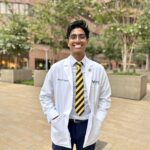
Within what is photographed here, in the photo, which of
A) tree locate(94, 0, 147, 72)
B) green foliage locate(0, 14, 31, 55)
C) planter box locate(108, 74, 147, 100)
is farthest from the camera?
green foliage locate(0, 14, 31, 55)

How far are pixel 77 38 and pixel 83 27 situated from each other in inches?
5.0

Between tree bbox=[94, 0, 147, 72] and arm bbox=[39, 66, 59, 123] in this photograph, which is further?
tree bbox=[94, 0, 147, 72]

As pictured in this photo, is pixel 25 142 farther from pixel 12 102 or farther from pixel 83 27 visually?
pixel 12 102

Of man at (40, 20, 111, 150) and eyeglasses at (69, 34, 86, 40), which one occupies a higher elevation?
eyeglasses at (69, 34, 86, 40)

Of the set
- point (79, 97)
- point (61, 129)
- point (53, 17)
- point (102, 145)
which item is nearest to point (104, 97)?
point (79, 97)

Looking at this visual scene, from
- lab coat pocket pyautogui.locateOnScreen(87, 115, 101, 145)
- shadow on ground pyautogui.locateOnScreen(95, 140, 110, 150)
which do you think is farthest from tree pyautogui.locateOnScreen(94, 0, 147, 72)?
lab coat pocket pyautogui.locateOnScreen(87, 115, 101, 145)

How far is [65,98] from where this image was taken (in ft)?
7.39

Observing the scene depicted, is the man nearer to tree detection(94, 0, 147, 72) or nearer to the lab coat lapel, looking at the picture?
the lab coat lapel

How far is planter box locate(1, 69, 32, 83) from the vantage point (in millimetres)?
13672

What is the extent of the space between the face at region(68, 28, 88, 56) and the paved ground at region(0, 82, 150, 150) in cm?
237

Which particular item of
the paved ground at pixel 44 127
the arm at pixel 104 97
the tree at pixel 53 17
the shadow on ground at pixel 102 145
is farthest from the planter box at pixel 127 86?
the arm at pixel 104 97

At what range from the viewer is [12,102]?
25.7ft

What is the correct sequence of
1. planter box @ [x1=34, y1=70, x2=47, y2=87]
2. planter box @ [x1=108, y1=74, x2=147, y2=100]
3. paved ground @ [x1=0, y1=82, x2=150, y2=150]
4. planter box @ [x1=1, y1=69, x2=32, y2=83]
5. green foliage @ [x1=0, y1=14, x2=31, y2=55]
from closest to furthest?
paved ground @ [x1=0, y1=82, x2=150, y2=150], planter box @ [x1=108, y1=74, x2=147, y2=100], planter box @ [x1=34, y1=70, x2=47, y2=87], green foliage @ [x1=0, y1=14, x2=31, y2=55], planter box @ [x1=1, y1=69, x2=32, y2=83]

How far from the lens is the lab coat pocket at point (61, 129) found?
223 centimetres
